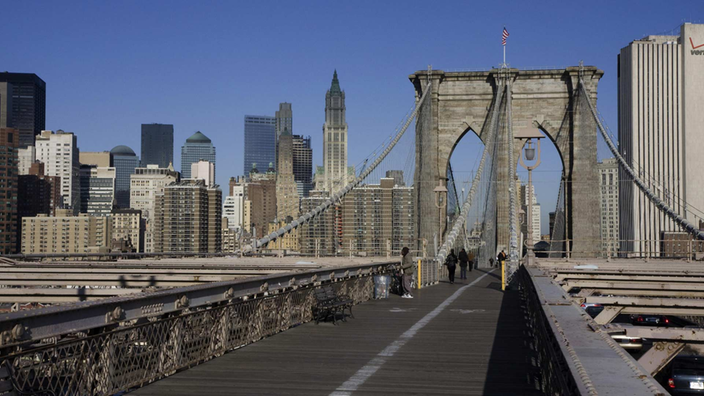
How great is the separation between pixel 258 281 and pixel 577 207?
4927 centimetres

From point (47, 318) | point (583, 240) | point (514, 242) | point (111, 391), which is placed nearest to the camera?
point (47, 318)

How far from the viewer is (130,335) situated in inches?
373

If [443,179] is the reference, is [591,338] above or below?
below

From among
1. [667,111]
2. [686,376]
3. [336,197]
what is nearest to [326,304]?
[686,376]

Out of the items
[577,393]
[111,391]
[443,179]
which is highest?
[443,179]

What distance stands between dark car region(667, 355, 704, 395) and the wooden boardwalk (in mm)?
3391

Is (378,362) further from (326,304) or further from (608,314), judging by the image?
(608,314)

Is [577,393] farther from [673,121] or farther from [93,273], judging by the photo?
[673,121]

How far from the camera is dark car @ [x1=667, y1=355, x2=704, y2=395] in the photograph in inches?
680

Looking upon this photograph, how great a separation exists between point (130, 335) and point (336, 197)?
46.5 metres

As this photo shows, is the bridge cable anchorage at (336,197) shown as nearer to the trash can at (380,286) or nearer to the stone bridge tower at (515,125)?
the stone bridge tower at (515,125)

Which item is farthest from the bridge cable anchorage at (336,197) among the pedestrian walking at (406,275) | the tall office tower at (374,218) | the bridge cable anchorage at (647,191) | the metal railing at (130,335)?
the tall office tower at (374,218)

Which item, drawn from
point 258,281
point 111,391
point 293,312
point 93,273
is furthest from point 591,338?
point 93,273

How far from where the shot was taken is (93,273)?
27391 mm
